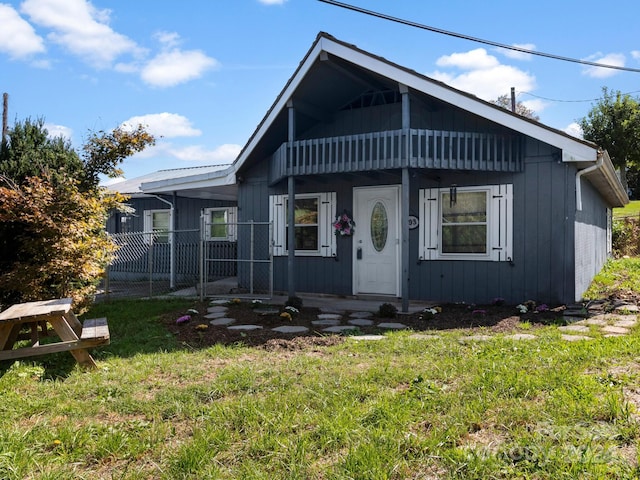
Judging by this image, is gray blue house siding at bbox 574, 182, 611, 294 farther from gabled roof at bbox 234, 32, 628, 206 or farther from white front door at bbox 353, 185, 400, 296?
white front door at bbox 353, 185, 400, 296

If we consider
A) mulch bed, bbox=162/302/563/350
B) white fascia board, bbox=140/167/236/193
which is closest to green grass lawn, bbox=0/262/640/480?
mulch bed, bbox=162/302/563/350

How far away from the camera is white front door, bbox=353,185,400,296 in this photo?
8.66 meters

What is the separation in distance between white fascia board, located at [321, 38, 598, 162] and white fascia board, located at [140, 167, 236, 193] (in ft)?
11.0

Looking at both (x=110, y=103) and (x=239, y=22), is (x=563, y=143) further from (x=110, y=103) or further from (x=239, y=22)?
(x=110, y=103)

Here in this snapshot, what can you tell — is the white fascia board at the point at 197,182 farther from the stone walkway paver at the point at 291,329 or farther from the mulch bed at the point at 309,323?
the stone walkway paver at the point at 291,329

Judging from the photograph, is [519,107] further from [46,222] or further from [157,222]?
[46,222]

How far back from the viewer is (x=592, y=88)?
28.1m

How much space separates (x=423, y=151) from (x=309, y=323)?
10.6 feet

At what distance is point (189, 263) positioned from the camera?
1277 centimetres

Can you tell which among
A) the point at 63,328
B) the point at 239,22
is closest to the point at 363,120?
the point at 239,22

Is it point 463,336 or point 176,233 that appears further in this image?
point 176,233

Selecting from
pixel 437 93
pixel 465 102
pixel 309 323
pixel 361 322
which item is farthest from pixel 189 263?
pixel 465 102

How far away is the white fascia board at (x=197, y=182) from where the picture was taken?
9734mm

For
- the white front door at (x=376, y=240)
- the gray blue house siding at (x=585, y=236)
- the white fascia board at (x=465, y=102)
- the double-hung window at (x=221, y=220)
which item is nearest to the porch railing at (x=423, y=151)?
the white fascia board at (x=465, y=102)
